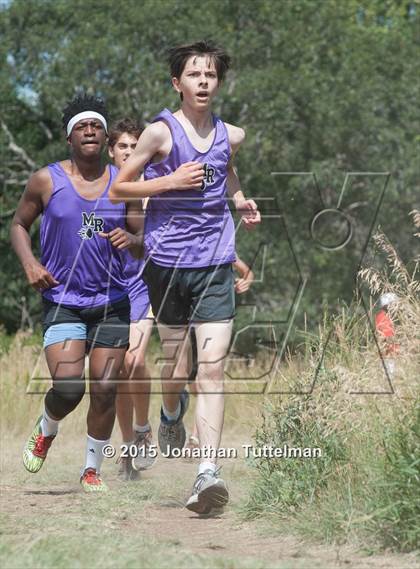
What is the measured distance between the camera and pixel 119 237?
6781 mm

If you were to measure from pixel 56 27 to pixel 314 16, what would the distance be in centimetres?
482

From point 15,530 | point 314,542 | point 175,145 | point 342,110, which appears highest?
point 342,110

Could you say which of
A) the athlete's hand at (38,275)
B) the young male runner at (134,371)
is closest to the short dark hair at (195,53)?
the athlete's hand at (38,275)

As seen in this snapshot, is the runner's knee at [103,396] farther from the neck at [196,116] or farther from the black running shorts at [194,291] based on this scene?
the neck at [196,116]

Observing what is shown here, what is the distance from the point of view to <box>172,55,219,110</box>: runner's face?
6.39 meters

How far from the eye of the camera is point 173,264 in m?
6.42

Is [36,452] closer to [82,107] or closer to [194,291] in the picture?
[194,291]

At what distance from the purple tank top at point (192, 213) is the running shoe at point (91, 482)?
149 cm

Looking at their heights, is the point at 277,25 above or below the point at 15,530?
above

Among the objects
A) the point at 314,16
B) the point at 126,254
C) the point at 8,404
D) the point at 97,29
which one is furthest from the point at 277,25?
the point at 126,254

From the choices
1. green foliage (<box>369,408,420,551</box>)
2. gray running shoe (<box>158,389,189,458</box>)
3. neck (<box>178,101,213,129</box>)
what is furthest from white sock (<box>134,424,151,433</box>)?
green foliage (<box>369,408,420,551</box>)

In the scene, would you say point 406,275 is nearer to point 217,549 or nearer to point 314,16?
point 217,549

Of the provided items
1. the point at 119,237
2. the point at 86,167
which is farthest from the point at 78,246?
the point at 86,167

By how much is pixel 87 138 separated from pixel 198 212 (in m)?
A: 1.08
